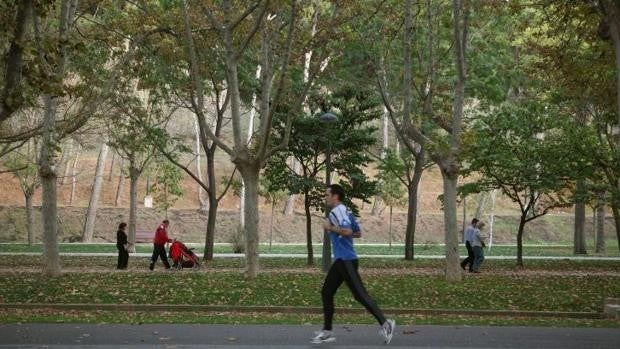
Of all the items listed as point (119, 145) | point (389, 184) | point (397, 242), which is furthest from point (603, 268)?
point (397, 242)

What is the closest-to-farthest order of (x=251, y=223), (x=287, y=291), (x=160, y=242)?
1. (x=287, y=291)
2. (x=251, y=223)
3. (x=160, y=242)

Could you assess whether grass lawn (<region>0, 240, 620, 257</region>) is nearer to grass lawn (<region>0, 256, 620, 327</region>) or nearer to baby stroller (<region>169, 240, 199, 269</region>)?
baby stroller (<region>169, 240, 199, 269</region>)

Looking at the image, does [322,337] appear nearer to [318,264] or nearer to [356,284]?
[356,284]

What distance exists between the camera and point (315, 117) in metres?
27.3

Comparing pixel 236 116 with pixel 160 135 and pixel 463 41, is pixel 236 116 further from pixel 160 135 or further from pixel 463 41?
pixel 160 135

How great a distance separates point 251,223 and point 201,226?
3642 cm

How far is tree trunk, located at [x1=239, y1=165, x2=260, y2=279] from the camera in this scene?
19172 millimetres

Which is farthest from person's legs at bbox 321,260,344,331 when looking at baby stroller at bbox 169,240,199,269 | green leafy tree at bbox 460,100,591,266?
green leafy tree at bbox 460,100,591,266

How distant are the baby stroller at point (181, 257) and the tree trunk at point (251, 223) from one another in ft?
19.0

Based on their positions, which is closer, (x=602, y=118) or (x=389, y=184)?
(x=602, y=118)

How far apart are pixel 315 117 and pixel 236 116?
8.03m

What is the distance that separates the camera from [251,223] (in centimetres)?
1948

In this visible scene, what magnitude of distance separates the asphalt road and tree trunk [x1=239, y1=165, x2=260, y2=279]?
7160mm

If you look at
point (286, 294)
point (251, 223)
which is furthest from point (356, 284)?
point (251, 223)
